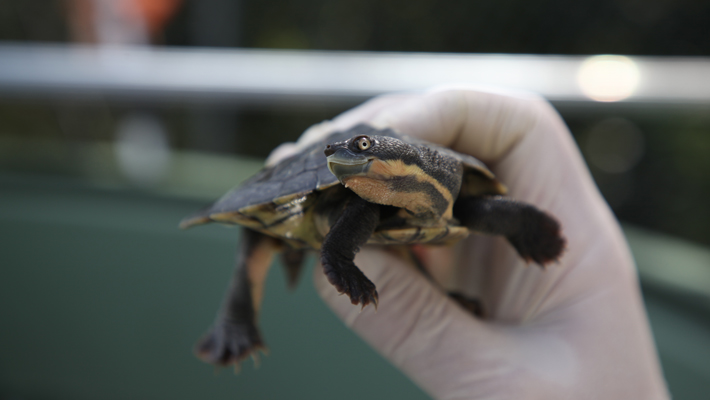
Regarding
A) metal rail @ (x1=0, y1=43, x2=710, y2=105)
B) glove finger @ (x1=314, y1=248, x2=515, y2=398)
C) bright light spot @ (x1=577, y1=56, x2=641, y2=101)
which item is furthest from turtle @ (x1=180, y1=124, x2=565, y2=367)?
bright light spot @ (x1=577, y1=56, x2=641, y2=101)

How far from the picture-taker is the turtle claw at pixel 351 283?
673mm

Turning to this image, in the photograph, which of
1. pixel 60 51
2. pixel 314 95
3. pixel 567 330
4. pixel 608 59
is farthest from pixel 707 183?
pixel 60 51

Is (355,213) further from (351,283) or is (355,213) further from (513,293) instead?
(513,293)

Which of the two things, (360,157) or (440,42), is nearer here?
(360,157)

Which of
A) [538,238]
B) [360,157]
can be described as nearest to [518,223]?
[538,238]

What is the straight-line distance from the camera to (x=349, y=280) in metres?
0.68

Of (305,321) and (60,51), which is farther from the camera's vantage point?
(305,321)

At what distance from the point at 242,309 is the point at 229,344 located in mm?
84

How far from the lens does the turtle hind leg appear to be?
2.84ft

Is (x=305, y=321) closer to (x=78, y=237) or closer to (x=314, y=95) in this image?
(x=314, y=95)

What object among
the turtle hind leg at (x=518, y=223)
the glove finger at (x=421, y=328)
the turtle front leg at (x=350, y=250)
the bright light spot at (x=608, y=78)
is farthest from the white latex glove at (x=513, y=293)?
the turtle front leg at (x=350, y=250)

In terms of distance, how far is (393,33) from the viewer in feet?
12.3

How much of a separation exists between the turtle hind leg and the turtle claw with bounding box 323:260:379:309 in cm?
28

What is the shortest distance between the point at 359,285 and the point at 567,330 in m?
0.66
